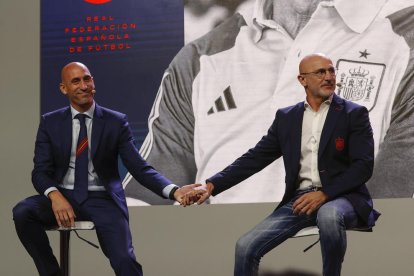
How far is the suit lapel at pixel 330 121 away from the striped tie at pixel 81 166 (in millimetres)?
1066

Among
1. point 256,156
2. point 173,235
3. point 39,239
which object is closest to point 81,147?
point 39,239

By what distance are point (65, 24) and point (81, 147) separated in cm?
151

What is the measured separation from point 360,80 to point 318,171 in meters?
1.18

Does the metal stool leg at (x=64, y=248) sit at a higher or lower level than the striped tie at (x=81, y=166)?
lower

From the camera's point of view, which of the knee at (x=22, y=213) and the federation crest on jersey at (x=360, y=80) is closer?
the knee at (x=22, y=213)

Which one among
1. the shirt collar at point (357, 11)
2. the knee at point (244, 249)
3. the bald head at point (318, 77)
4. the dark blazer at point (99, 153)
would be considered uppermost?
the shirt collar at point (357, 11)

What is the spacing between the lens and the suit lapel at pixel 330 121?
9.89 feet

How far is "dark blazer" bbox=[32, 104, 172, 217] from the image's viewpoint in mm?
3264

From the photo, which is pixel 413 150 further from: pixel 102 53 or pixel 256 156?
pixel 102 53

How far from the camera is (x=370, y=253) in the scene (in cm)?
408

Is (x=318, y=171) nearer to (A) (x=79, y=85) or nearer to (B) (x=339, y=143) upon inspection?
(B) (x=339, y=143)

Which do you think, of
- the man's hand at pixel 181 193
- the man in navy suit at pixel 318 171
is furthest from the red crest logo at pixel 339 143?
the man's hand at pixel 181 193

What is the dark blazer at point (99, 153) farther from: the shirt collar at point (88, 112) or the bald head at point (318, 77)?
the bald head at point (318, 77)

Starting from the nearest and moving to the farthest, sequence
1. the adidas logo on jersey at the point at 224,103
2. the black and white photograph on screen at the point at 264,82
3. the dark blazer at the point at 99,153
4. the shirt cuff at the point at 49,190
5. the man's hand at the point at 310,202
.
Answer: the man's hand at the point at 310,202, the shirt cuff at the point at 49,190, the dark blazer at the point at 99,153, the black and white photograph on screen at the point at 264,82, the adidas logo on jersey at the point at 224,103
